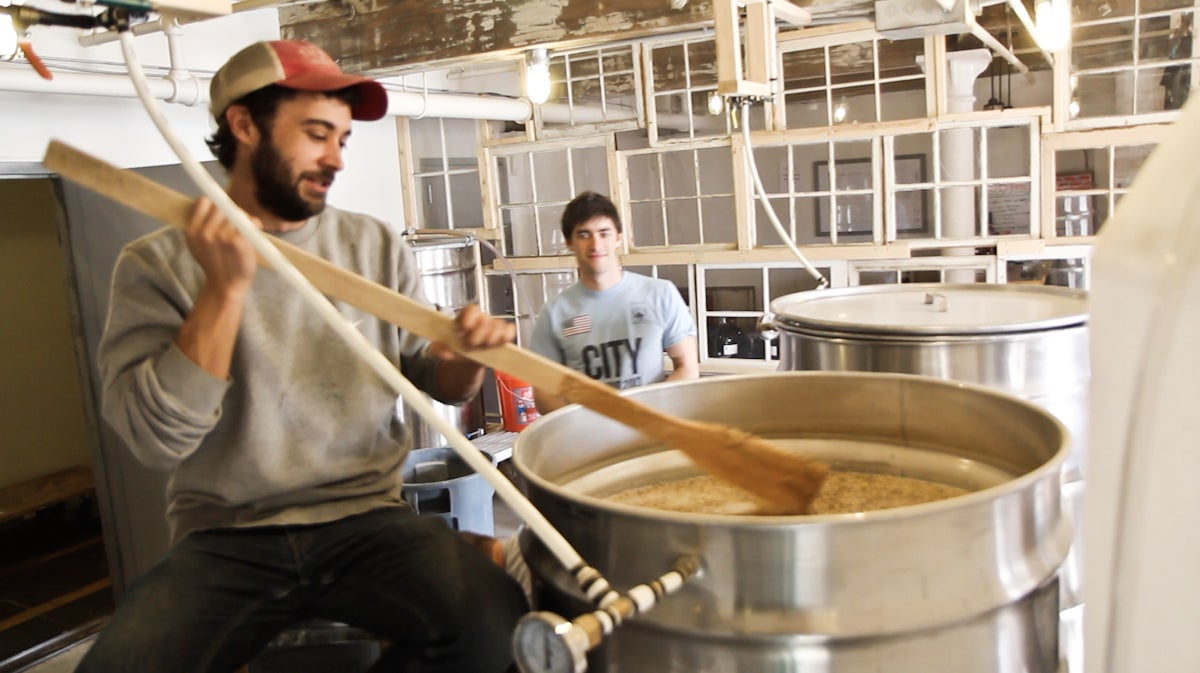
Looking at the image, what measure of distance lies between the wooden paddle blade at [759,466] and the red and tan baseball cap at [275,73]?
0.83m

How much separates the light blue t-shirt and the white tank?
236cm

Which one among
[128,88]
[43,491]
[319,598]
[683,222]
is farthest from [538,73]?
[683,222]

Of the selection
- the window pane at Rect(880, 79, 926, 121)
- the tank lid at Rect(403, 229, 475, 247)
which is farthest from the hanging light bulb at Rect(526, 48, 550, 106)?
the window pane at Rect(880, 79, 926, 121)

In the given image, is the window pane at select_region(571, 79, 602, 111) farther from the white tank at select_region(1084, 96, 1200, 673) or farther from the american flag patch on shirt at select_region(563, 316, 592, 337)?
the white tank at select_region(1084, 96, 1200, 673)

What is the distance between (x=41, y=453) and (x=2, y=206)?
1280mm

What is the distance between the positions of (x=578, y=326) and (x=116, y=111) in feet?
6.98

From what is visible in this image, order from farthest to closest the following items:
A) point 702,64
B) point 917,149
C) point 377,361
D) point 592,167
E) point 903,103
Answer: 1. point 592,167
2. point 903,103
3. point 917,149
4. point 702,64
5. point 377,361

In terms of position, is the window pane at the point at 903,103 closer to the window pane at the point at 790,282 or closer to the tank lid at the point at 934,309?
the window pane at the point at 790,282

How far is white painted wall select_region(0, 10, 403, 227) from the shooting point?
3.29 metres

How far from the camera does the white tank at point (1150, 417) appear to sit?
0.45 metres

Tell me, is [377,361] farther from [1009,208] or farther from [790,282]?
[790,282]

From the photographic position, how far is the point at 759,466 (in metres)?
1.13

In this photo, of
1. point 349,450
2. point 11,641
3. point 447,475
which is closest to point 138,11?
point 349,450

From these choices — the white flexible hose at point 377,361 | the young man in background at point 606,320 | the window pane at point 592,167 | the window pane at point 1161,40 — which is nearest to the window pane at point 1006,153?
the window pane at point 1161,40
